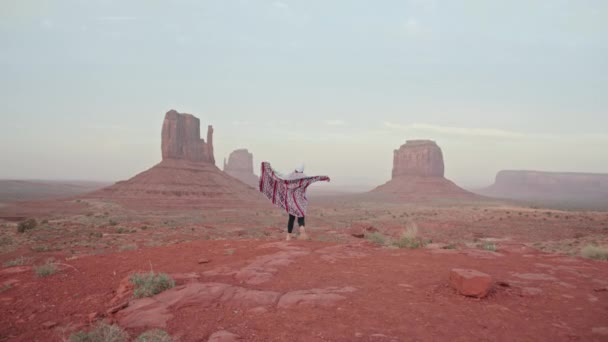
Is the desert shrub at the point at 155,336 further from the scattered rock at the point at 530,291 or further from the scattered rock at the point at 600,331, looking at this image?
the scattered rock at the point at 530,291

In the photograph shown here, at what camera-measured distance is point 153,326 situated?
4184mm

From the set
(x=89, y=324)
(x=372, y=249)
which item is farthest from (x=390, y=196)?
(x=89, y=324)

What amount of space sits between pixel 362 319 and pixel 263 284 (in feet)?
6.49

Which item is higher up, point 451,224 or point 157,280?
point 157,280

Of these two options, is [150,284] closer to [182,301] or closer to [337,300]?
[182,301]

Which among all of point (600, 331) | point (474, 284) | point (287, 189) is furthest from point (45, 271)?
point (600, 331)

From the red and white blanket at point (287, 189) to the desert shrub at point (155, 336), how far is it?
20.6 ft

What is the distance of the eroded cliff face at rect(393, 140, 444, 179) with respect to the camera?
96.5 meters

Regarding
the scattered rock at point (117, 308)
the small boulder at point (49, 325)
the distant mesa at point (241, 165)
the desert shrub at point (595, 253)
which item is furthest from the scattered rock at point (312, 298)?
the distant mesa at point (241, 165)

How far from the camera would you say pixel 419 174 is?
3829 inches

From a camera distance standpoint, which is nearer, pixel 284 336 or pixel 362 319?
pixel 284 336

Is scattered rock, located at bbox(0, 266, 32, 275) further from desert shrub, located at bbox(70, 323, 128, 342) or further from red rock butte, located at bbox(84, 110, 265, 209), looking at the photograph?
red rock butte, located at bbox(84, 110, 265, 209)

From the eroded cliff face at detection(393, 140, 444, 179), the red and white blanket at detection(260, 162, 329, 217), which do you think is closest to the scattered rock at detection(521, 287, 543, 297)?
the red and white blanket at detection(260, 162, 329, 217)

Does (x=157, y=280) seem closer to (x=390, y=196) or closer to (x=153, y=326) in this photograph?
(x=153, y=326)
